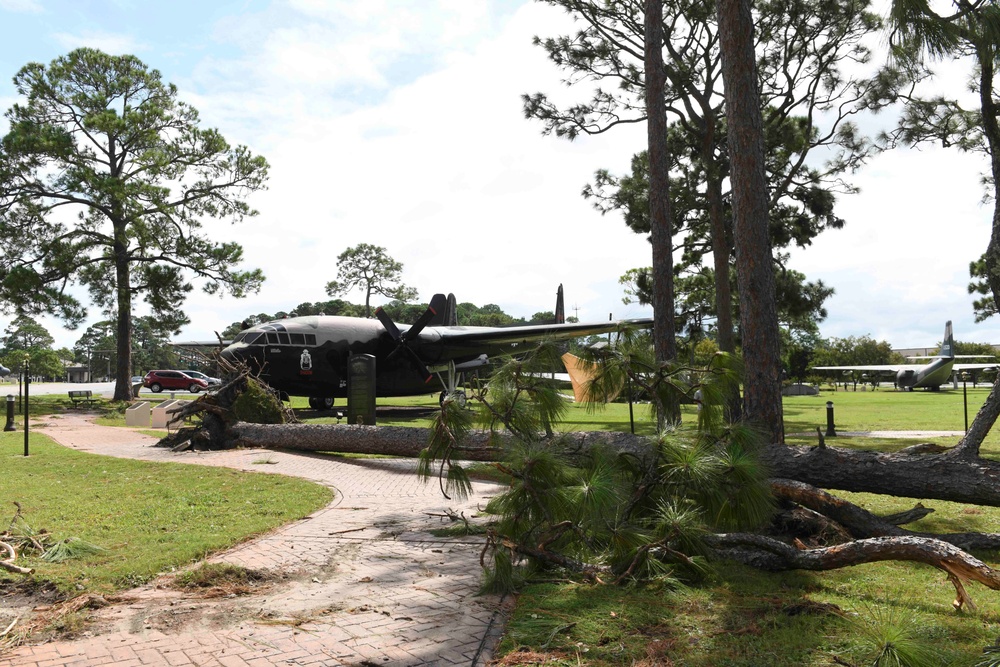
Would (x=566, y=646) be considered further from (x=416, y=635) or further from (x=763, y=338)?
(x=763, y=338)

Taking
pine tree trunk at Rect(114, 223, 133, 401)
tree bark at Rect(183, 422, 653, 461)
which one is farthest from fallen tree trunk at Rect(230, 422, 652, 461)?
pine tree trunk at Rect(114, 223, 133, 401)

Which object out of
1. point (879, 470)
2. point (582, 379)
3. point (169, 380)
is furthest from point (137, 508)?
point (169, 380)

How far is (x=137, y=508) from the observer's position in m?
7.25

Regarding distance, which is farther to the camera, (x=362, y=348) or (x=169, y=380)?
(x=169, y=380)

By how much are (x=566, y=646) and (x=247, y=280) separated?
30.3m

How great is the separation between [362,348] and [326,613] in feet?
58.0

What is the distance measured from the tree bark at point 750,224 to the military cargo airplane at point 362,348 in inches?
406

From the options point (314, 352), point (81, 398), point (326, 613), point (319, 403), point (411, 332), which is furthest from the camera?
point (81, 398)

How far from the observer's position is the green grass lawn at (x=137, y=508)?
5.02m

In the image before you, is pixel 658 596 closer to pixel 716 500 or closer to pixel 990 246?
pixel 716 500

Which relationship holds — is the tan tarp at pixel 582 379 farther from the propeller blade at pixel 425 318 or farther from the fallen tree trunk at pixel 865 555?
the propeller blade at pixel 425 318

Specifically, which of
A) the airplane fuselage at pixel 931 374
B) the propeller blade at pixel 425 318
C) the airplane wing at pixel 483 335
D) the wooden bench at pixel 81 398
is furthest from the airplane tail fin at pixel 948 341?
the wooden bench at pixel 81 398

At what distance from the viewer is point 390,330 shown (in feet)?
69.2

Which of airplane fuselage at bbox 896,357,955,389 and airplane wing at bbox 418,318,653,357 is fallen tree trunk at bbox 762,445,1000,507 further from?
airplane fuselage at bbox 896,357,955,389
